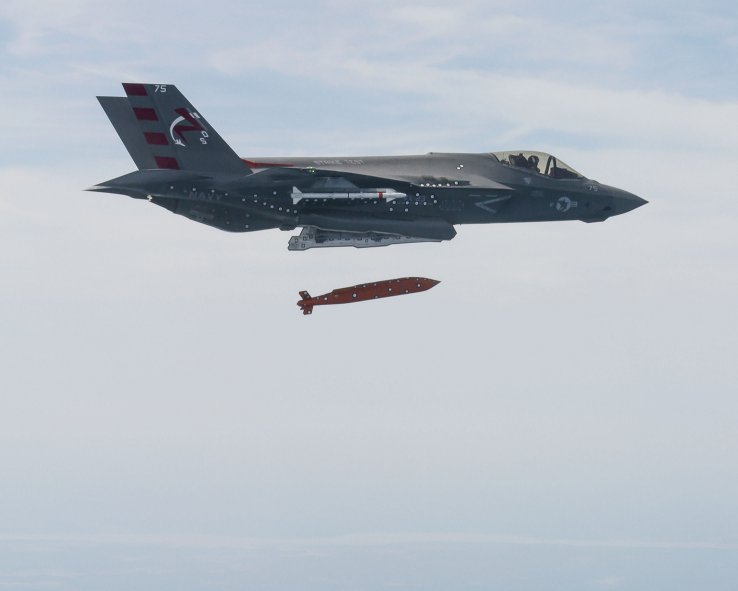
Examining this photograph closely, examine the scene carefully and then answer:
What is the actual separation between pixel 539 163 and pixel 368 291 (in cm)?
864

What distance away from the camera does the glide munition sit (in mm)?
65938

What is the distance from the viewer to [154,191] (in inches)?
2432

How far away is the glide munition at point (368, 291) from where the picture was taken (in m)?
65.9

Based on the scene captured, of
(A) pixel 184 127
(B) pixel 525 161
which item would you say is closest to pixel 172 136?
(A) pixel 184 127

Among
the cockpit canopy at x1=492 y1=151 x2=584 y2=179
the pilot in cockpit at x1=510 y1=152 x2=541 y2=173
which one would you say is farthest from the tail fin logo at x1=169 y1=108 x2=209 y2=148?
the pilot in cockpit at x1=510 y1=152 x2=541 y2=173

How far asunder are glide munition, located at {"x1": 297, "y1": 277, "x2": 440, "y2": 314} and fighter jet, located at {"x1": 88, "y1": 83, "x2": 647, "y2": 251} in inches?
86.8

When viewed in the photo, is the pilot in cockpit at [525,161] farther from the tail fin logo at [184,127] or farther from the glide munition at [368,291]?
the tail fin logo at [184,127]

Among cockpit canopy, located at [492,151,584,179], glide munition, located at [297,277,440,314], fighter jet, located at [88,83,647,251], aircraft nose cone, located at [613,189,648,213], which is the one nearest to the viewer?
fighter jet, located at [88,83,647,251]

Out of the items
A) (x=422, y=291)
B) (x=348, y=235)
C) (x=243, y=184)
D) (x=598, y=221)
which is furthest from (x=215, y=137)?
(x=598, y=221)

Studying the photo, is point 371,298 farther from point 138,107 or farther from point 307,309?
point 138,107

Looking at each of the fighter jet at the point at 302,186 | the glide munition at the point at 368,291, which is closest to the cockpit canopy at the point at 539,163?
the fighter jet at the point at 302,186

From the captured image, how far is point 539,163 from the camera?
6844cm

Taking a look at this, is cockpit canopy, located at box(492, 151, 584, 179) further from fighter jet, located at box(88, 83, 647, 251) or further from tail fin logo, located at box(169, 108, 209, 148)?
tail fin logo, located at box(169, 108, 209, 148)

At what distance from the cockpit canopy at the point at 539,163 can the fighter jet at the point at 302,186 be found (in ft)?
A: 2.03
